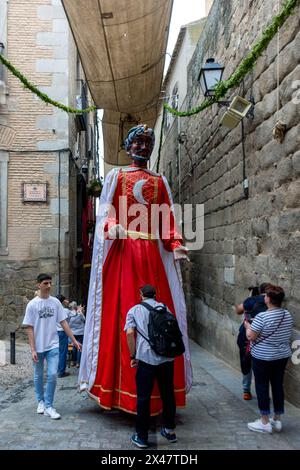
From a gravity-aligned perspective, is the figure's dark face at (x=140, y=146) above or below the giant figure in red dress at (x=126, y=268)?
above

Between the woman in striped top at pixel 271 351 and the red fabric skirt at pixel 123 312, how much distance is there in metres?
0.79

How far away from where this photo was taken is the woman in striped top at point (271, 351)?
3746 millimetres

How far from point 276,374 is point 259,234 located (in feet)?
6.73

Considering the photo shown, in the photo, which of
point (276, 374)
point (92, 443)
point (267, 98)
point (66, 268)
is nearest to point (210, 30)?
point (267, 98)

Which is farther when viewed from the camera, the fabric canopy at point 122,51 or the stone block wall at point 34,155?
the stone block wall at point 34,155

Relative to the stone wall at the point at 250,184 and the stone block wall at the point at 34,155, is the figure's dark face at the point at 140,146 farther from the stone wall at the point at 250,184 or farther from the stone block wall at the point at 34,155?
the stone block wall at the point at 34,155

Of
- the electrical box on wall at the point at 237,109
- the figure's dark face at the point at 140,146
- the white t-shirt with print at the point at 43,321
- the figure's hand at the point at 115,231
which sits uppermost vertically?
the electrical box on wall at the point at 237,109

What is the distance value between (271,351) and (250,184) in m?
2.60

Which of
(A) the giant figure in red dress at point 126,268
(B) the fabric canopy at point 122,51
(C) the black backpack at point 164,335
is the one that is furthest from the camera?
(B) the fabric canopy at point 122,51

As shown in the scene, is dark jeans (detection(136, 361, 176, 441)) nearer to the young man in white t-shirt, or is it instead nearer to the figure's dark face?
the young man in white t-shirt

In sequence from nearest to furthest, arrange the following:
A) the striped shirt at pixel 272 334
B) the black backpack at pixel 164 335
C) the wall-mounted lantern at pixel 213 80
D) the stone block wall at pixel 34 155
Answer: the black backpack at pixel 164 335, the striped shirt at pixel 272 334, the wall-mounted lantern at pixel 213 80, the stone block wall at pixel 34 155

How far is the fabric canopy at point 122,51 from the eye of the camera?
6.23 meters

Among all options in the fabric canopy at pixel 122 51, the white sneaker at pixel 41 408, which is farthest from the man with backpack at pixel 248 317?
the fabric canopy at pixel 122 51

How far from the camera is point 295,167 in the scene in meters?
4.43
